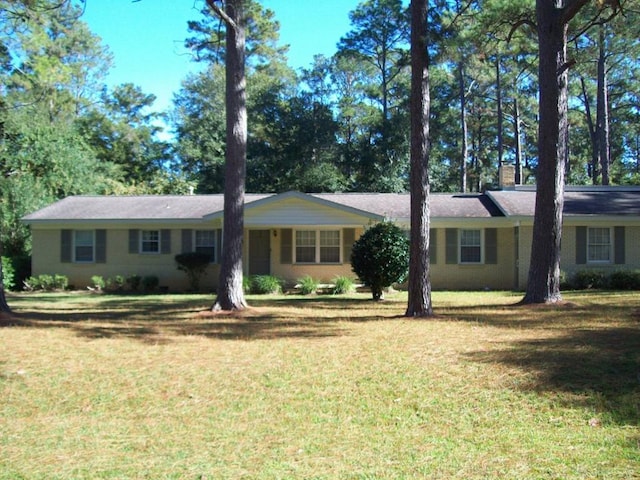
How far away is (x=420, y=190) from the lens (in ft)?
39.9

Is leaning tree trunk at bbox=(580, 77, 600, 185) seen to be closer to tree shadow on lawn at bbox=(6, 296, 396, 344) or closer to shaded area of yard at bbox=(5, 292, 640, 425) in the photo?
shaded area of yard at bbox=(5, 292, 640, 425)

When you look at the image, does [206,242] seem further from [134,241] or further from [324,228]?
[324,228]

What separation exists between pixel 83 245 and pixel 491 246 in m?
15.7

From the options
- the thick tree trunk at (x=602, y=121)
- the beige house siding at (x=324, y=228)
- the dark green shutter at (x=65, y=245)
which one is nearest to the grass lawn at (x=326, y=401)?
the beige house siding at (x=324, y=228)

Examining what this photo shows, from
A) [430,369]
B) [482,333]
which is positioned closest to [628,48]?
[482,333]

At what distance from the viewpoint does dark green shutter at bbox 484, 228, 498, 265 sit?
70.6 feet

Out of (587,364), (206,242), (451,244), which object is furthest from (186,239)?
(587,364)

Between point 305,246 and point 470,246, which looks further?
point 305,246

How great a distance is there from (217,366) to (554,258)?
29.7 feet

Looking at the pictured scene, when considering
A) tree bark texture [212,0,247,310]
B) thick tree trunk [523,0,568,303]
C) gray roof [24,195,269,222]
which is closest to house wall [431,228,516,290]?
thick tree trunk [523,0,568,303]

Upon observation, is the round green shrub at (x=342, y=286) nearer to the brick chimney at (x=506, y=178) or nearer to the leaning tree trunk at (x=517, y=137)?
the brick chimney at (x=506, y=178)

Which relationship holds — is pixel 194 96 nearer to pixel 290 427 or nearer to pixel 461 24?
pixel 461 24

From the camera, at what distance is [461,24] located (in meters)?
14.3

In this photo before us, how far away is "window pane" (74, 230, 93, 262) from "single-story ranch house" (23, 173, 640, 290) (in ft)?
0.13
